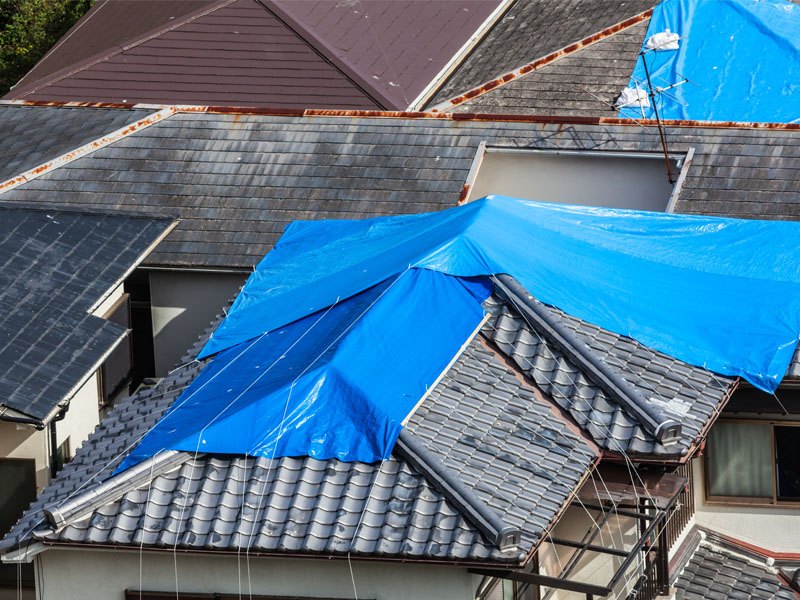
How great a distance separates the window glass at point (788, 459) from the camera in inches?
628

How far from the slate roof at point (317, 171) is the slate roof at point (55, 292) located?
282cm

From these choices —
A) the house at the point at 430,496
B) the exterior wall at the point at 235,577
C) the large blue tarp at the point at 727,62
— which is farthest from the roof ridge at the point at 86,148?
the exterior wall at the point at 235,577

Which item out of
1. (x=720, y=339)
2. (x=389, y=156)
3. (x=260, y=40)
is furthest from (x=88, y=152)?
(x=720, y=339)

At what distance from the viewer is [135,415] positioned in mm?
14625

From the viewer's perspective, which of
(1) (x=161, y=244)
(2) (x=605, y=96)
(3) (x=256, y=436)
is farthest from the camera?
(2) (x=605, y=96)

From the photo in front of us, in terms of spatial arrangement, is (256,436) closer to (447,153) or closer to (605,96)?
(447,153)

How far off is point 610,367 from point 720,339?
1.74 m

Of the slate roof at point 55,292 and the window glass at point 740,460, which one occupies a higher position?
the slate roof at point 55,292

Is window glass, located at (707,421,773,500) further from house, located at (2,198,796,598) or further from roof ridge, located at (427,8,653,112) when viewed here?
roof ridge, located at (427,8,653,112)

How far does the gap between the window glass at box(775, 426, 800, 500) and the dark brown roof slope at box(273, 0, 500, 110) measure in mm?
13168

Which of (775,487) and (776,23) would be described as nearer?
(775,487)

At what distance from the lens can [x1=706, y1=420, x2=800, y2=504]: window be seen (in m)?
16.0

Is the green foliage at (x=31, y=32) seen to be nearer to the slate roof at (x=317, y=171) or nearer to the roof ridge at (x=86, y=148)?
the roof ridge at (x=86, y=148)

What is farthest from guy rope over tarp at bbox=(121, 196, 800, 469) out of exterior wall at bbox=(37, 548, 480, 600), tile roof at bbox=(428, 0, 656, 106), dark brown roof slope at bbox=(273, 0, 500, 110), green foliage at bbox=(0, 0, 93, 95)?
green foliage at bbox=(0, 0, 93, 95)
